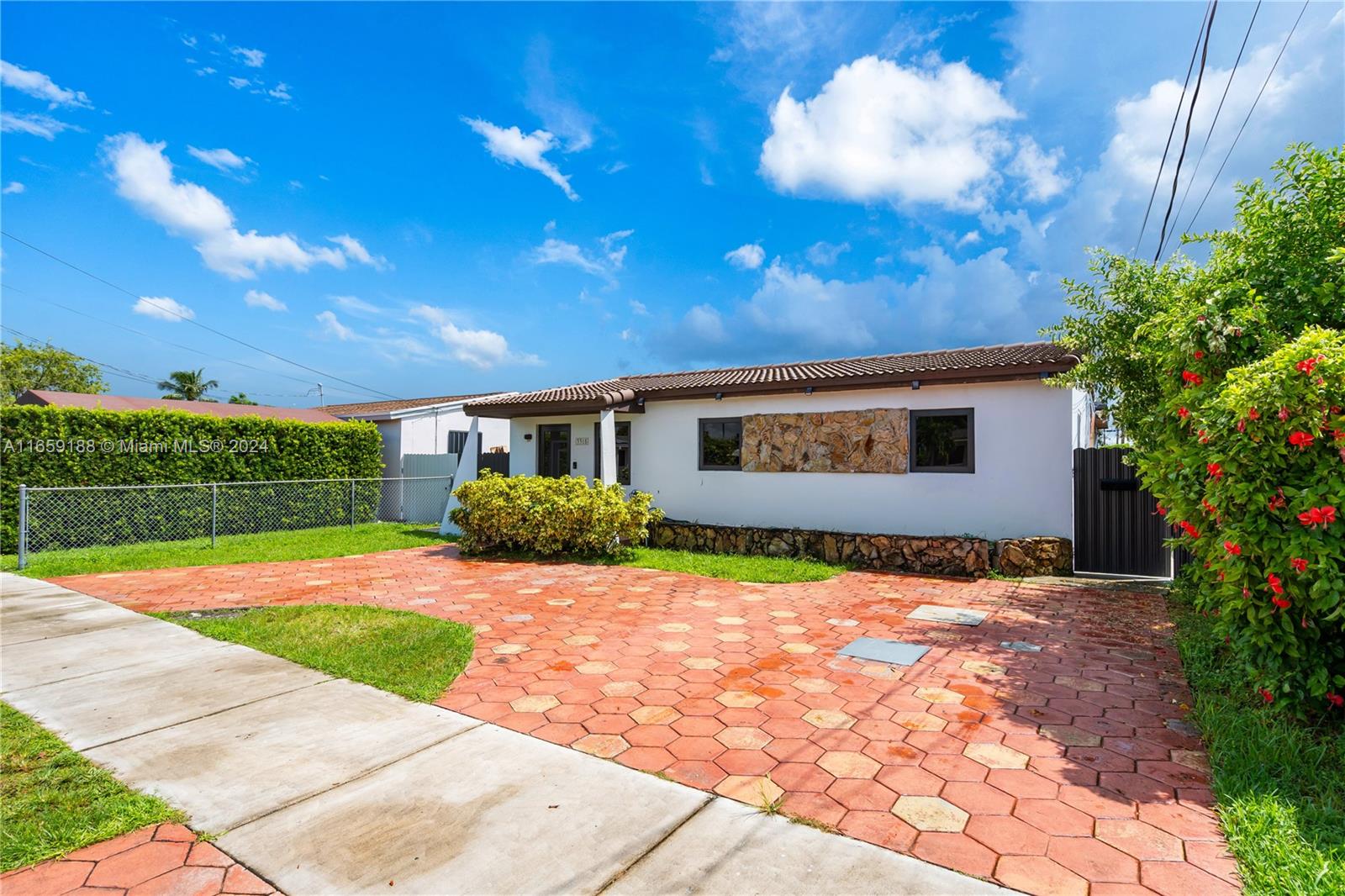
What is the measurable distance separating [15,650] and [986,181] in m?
14.7

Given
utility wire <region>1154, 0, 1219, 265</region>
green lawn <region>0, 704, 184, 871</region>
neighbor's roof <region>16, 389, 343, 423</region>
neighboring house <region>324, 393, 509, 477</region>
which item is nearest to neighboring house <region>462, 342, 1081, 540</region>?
utility wire <region>1154, 0, 1219, 265</region>

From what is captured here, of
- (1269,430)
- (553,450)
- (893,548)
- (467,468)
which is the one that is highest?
(553,450)

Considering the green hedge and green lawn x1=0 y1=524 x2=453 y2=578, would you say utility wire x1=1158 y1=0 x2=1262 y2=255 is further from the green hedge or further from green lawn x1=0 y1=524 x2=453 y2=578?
the green hedge

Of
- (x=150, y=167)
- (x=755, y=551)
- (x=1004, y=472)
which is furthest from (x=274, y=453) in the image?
(x=1004, y=472)

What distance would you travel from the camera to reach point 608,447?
12164mm

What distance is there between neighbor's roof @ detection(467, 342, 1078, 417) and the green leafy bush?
6.67 feet

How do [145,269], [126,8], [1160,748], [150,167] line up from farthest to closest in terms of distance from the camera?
[145,269]
[150,167]
[126,8]
[1160,748]

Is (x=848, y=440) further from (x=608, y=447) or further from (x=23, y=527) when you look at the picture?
(x=23, y=527)

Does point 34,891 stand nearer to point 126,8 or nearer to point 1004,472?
point 1004,472

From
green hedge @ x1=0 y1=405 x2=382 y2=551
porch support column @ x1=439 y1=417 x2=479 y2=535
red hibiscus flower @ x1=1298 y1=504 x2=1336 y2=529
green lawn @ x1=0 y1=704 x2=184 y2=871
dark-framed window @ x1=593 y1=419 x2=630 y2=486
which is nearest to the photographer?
green lawn @ x1=0 y1=704 x2=184 y2=871

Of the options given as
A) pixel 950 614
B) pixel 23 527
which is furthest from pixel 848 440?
pixel 23 527

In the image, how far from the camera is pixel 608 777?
2994mm

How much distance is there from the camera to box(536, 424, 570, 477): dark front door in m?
13.9

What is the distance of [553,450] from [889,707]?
440 inches
